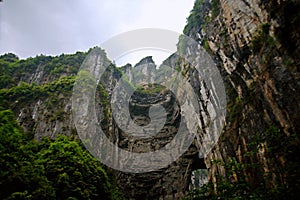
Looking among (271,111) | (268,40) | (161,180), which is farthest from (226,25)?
(161,180)

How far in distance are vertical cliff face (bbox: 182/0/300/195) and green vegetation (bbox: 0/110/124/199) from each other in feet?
18.4

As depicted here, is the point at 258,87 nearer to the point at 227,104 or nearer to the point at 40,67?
the point at 227,104

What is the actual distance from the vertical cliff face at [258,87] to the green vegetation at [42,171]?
5.61 meters

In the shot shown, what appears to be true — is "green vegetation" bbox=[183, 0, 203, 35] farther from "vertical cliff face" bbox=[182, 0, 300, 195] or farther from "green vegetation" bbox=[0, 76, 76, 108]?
"green vegetation" bbox=[0, 76, 76, 108]

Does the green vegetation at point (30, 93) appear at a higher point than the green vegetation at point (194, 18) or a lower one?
lower

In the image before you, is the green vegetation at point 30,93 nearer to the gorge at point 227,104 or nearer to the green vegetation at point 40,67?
the gorge at point 227,104

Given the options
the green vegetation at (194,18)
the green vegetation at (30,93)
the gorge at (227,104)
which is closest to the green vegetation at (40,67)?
the gorge at (227,104)

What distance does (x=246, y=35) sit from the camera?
35.9 feet

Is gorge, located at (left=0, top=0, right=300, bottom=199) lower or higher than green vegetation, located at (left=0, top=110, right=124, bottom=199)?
higher

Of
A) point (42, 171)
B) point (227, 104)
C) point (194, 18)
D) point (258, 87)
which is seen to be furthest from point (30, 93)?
point (258, 87)

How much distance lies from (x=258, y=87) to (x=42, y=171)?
930 centimetres

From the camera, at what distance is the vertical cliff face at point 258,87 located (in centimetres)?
686

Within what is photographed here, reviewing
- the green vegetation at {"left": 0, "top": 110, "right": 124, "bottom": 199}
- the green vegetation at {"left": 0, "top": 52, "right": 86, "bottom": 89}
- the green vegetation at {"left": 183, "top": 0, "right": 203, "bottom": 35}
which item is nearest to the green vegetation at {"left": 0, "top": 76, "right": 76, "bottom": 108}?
the green vegetation at {"left": 0, "top": 52, "right": 86, "bottom": 89}

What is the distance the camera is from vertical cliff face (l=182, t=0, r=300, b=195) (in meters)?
6.86
